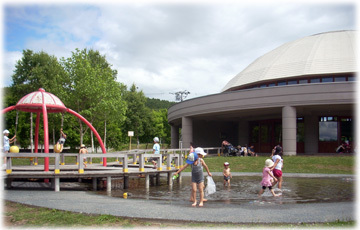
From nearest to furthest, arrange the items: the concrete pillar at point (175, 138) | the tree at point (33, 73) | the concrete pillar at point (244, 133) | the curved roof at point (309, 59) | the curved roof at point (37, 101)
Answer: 1. the curved roof at point (37, 101)
2. the curved roof at point (309, 59)
3. the concrete pillar at point (244, 133)
4. the tree at point (33, 73)
5. the concrete pillar at point (175, 138)

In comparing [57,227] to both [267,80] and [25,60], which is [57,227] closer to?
[267,80]

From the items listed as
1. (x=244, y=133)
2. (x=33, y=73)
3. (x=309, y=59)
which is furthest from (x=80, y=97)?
(x=309, y=59)

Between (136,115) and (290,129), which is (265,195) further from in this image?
→ (136,115)

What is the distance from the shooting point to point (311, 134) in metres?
32.9

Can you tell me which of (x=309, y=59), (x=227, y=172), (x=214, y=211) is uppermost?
(x=309, y=59)

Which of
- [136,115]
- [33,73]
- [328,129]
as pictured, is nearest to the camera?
[328,129]

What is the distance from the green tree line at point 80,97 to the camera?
3453 centimetres

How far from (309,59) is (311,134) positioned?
7340mm

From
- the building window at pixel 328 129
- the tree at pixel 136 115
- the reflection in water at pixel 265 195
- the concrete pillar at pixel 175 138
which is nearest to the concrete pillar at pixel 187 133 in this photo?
the concrete pillar at pixel 175 138

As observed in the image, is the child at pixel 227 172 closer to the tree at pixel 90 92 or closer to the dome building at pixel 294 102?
the dome building at pixel 294 102

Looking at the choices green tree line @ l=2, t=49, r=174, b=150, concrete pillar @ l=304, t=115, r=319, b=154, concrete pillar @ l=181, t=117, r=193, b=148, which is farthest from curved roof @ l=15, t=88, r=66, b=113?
concrete pillar @ l=304, t=115, r=319, b=154

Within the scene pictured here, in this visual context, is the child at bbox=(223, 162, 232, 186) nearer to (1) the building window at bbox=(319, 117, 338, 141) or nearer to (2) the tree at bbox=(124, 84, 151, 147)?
(1) the building window at bbox=(319, 117, 338, 141)

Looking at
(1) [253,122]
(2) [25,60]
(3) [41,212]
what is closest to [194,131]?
(1) [253,122]

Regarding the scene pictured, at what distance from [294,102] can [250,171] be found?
28.3ft
